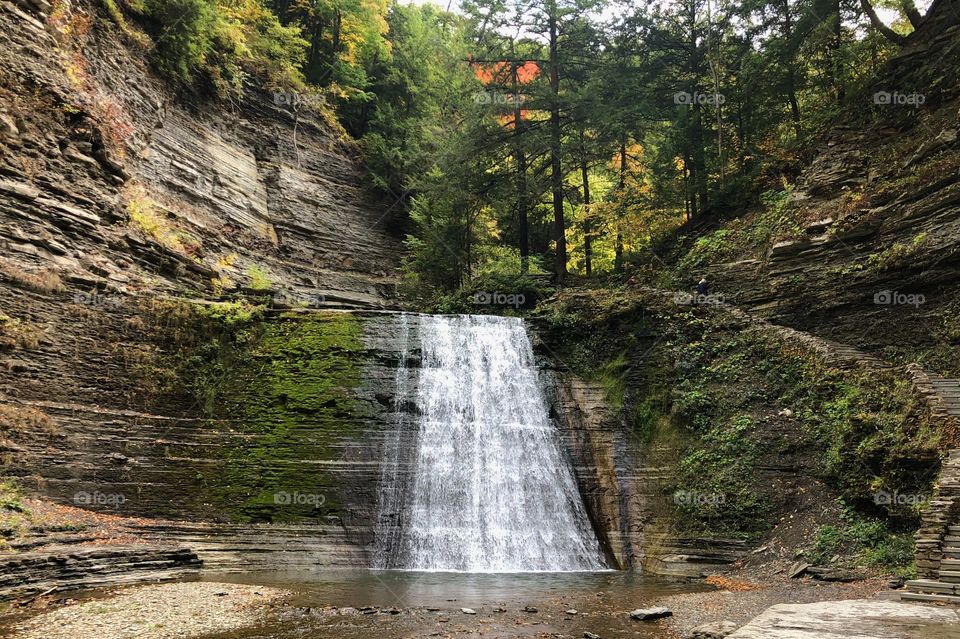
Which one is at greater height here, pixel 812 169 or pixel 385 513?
pixel 812 169

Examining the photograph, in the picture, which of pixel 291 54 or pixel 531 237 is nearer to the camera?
pixel 291 54

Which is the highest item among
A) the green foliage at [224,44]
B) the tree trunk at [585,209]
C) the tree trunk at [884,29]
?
the green foliage at [224,44]

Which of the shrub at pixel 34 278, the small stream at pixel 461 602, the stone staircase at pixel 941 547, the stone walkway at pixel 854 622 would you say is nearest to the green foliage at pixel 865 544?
the stone staircase at pixel 941 547

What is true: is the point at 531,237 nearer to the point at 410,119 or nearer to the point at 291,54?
the point at 410,119

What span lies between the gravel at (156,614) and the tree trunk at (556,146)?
17.1 meters

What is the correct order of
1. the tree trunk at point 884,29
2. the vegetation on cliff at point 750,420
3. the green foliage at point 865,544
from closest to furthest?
the green foliage at point 865,544 < the vegetation on cliff at point 750,420 < the tree trunk at point 884,29

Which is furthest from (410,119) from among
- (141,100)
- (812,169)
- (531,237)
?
(812,169)

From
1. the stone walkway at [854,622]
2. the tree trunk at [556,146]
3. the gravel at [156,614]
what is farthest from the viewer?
the tree trunk at [556,146]

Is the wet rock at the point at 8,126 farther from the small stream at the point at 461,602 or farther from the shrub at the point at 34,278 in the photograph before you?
the small stream at the point at 461,602

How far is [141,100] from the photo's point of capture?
2056 cm

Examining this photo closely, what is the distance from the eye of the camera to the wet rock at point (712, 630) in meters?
7.38

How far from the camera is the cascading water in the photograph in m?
14.3

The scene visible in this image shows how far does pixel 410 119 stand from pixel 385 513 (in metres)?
21.9

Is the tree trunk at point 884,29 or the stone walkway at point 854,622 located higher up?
the tree trunk at point 884,29
